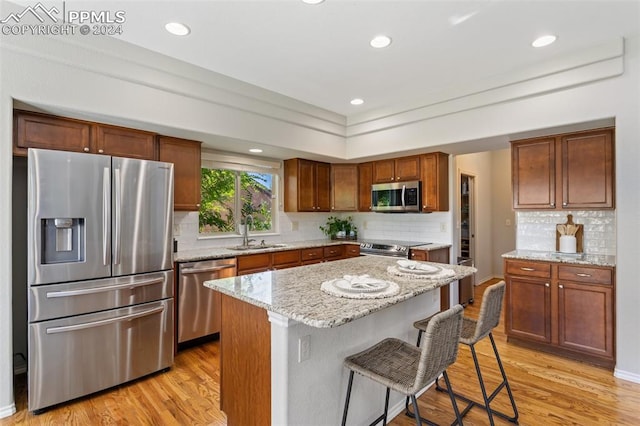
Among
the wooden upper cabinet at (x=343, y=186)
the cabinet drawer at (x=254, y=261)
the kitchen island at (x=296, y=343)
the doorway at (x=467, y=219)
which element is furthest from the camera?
the doorway at (x=467, y=219)

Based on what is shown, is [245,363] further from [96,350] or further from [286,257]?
[286,257]

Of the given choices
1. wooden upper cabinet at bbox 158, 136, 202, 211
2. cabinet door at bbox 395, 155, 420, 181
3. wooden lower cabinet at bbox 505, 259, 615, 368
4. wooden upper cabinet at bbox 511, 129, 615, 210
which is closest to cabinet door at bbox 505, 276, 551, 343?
wooden lower cabinet at bbox 505, 259, 615, 368

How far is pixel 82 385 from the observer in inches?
95.2

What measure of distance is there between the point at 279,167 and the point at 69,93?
2.86m

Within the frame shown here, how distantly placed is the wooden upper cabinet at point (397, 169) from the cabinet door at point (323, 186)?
77 cm

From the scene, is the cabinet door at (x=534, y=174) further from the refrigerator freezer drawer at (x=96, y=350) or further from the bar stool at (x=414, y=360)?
the refrigerator freezer drawer at (x=96, y=350)

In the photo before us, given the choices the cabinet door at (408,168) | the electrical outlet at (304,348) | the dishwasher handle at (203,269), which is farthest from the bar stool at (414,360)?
the cabinet door at (408,168)

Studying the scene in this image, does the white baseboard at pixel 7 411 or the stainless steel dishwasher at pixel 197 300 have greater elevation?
the stainless steel dishwasher at pixel 197 300

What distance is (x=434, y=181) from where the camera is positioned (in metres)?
4.38

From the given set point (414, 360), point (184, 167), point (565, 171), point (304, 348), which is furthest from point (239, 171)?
point (565, 171)

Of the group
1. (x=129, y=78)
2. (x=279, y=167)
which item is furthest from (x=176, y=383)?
(x=279, y=167)

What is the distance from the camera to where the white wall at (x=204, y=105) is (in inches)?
88.4

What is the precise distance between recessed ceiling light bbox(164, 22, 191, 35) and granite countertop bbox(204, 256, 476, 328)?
6.33ft

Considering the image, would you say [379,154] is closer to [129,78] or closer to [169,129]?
[169,129]
